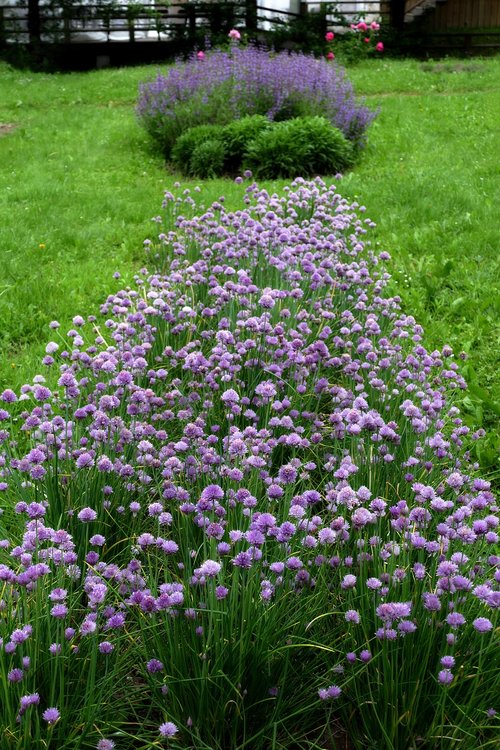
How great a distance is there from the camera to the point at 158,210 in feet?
26.4

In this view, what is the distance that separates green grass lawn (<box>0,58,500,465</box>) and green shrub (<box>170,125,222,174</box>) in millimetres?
340

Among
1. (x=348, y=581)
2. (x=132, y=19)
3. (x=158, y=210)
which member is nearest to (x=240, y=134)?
(x=158, y=210)

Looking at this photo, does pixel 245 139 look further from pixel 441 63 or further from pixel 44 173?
pixel 441 63

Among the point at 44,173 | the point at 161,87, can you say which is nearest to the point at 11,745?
the point at 44,173

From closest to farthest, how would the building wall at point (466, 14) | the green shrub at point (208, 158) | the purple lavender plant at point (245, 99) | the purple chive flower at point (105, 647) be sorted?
the purple chive flower at point (105, 647) → the green shrub at point (208, 158) → the purple lavender plant at point (245, 99) → the building wall at point (466, 14)

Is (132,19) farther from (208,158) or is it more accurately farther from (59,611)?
(59,611)

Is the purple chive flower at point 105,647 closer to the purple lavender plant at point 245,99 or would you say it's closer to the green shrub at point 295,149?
the green shrub at point 295,149

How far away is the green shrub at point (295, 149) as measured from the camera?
9508 millimetres

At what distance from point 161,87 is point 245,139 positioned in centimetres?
252

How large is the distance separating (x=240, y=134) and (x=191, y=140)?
25.8 inches

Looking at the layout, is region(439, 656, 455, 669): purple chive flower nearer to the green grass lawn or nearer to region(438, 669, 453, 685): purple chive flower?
region(438, 669, 453, 685): purple chive flower

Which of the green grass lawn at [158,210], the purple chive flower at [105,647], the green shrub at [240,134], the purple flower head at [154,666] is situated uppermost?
the green shrub at [240,134]

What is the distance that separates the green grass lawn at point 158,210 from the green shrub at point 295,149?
538 millimetres

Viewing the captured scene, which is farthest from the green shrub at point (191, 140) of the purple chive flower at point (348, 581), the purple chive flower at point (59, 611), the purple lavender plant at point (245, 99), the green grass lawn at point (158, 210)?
the purple chive flower at point (59, 611)
